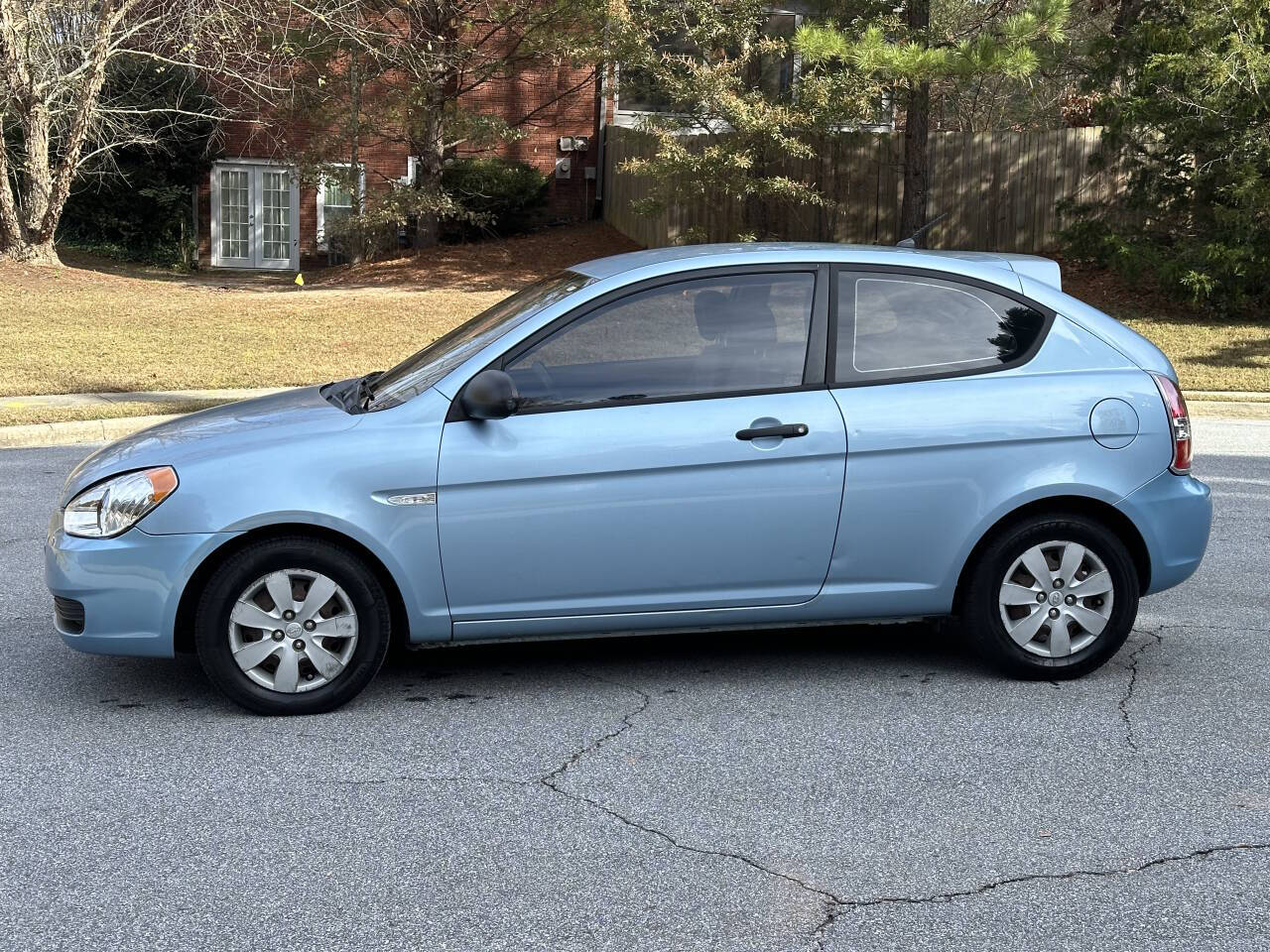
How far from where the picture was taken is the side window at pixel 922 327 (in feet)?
18.0

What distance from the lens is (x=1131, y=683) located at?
5648mm

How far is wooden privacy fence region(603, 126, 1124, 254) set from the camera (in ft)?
76.1

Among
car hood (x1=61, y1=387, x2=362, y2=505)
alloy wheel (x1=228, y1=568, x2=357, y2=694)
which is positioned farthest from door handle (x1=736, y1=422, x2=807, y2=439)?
alloy wheel (x1=228, y1=568, x2=357, y2=694)

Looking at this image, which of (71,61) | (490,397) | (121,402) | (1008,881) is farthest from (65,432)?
(71,61)

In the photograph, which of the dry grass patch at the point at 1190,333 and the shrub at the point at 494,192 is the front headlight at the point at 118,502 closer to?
the dry grass patch at the point at 1190,333

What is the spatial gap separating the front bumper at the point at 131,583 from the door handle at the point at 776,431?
186 centimetres

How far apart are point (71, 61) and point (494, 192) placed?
7857 millimetres

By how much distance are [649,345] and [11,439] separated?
315 inches

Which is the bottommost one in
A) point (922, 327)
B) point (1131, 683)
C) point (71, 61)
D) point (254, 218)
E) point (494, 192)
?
point (1131, 683)

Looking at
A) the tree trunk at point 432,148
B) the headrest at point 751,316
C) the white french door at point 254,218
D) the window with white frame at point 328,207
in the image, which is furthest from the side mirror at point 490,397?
the white french door at point 254,218

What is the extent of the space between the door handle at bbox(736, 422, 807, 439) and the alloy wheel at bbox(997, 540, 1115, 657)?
38.9 inches

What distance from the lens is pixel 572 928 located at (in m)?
3.63

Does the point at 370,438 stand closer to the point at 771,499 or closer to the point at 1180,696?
the point at 771,499

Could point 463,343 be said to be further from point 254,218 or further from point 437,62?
point 254,218
